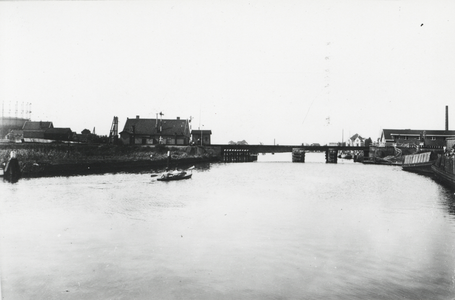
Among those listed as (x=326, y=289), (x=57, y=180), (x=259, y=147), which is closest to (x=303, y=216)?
(x=326, y=289)

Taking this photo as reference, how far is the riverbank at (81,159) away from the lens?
4597cm

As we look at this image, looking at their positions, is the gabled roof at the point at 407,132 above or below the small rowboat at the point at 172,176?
above

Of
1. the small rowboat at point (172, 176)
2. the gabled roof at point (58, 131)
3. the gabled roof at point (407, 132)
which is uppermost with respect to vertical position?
the gabled roof at point (407, 132)

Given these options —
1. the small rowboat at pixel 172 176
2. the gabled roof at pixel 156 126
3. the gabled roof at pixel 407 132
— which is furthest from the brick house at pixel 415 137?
the small rowboat at pixel 172 176

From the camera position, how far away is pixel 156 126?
102875 millimetres

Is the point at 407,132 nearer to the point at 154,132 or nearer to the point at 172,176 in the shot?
the point at 154,132

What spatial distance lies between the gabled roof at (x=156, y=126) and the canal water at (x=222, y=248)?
73.1 meters

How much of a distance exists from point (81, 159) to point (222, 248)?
47.7 metres

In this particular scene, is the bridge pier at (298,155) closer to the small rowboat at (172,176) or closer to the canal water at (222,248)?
the small rowboat at (172,176)

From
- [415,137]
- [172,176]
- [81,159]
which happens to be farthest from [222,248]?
[415,137]

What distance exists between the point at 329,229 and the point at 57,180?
105ft

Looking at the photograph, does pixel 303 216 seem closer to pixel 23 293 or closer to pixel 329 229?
pixel 329 229

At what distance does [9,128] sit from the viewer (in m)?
88.2

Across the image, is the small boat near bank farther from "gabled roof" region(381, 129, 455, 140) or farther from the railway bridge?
"gabled roof" region(381, 129, 455, 140)
